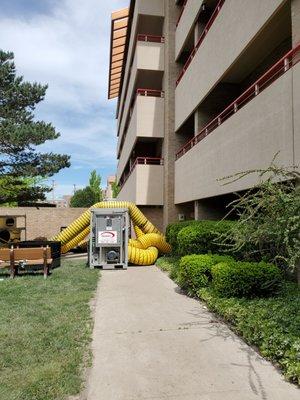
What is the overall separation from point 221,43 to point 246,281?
28.5ft

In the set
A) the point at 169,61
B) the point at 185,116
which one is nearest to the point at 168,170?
the point at 185,116

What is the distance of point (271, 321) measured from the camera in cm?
618

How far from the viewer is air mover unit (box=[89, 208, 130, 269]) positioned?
636 inches

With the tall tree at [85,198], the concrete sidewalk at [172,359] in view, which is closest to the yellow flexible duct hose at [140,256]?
the concrete sidewalk at [172,359]

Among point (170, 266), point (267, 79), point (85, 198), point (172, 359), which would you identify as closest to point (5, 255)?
point (170, 266)

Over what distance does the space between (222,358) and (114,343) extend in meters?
1.74

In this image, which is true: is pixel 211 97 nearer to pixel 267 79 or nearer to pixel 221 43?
pixel 221 43

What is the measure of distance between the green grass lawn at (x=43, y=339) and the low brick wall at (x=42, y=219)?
61.6 ft

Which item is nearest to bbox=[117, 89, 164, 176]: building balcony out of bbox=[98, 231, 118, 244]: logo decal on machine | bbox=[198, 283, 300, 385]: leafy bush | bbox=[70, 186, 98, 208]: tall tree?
bbox=[98, 231, 118, 244]: logo decal on machine

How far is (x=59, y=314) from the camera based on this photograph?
7957 mm

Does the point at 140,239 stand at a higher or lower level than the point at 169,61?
lower

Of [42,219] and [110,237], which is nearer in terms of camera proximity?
[110,237]

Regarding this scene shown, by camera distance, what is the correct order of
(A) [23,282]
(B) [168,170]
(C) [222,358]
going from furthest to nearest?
(B) [168,170] < (A) [23,282] < (C) [222,358]

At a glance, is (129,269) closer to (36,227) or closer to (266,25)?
(266,25)
